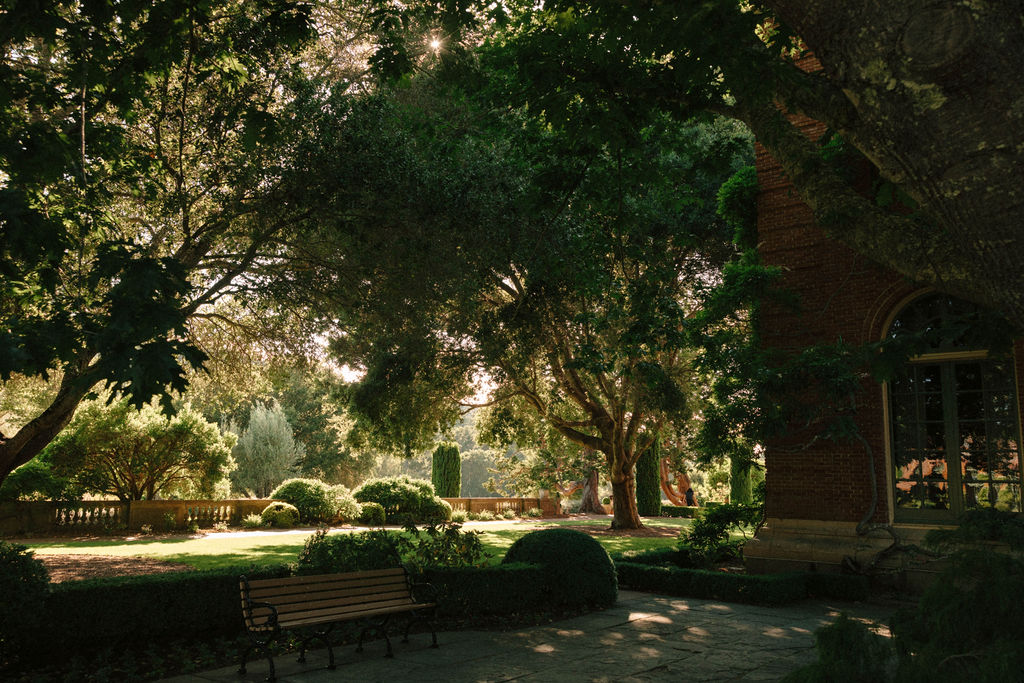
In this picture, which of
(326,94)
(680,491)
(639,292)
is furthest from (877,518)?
(680,491)

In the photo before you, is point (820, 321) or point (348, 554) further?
point (820, 321)

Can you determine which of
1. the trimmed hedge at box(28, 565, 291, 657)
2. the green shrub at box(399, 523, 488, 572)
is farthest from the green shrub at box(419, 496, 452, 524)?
the trimmed hedge at box(28, 565, 291, 657)

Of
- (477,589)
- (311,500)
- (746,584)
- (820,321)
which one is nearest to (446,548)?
(477,589)

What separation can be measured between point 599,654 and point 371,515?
63.0ft

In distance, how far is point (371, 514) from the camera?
997 inches

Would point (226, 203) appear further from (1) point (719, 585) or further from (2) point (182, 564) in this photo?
(1) point (719, 585)

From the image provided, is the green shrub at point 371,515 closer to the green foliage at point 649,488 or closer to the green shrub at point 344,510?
the green shrub at point 344,510

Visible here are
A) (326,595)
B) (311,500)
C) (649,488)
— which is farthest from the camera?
(649,488)

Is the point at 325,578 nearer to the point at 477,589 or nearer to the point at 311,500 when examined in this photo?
the point at 477,589

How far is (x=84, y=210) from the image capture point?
9102 mm

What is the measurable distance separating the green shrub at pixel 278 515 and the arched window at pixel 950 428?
1895cm

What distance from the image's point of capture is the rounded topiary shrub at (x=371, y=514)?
2530cm

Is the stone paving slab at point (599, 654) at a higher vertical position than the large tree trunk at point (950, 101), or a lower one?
lower

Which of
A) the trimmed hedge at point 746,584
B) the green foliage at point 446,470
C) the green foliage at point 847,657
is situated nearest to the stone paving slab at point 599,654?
the trimmed hedge at point 746,584
